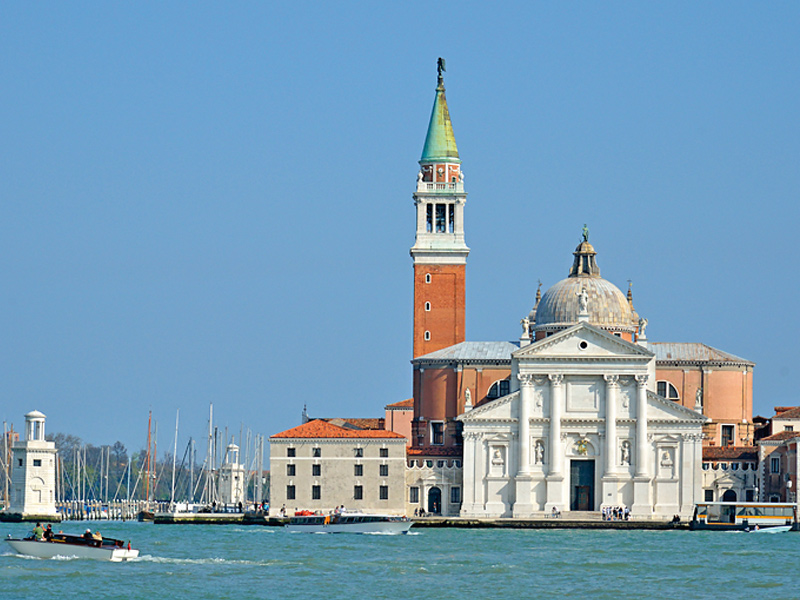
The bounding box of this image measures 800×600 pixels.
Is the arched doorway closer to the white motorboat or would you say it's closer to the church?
the church

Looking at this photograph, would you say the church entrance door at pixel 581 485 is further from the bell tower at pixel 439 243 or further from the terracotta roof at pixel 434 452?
the bell tower at pixel 439 243

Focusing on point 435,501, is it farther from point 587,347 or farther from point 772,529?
point 772,529

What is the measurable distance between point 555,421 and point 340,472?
886 centimetres

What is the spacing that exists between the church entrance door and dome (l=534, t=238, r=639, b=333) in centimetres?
617

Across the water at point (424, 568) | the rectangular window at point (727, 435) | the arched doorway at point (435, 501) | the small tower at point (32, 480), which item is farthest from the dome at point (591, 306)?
the small tower at point (32, 480)

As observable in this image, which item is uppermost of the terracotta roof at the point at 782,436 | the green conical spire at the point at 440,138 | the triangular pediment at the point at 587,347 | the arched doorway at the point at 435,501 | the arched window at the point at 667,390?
the green conical spire at the point at 440,138

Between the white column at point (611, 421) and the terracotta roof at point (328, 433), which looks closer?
the white column at point (611, 421)

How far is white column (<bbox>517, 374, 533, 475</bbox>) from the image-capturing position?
7325cm

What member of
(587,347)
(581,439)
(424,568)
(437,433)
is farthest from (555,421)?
(424,568)

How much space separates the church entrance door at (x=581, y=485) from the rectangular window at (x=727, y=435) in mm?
6606

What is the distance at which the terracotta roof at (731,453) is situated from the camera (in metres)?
73.9

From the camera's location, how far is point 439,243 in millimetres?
86250

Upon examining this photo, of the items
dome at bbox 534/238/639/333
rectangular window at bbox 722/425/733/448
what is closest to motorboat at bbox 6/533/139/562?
dome at bbox 534/238/639/333

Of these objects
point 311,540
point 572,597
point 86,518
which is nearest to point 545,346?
point 311,540
